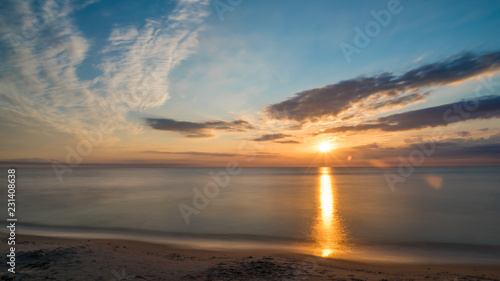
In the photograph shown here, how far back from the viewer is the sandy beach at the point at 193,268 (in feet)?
32.0

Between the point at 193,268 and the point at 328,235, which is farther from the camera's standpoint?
the point at 328,235

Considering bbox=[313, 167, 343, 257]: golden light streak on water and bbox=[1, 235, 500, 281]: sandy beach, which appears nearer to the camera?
bbox=[1, 235, 500, 281]: sandy beach

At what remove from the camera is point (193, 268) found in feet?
35.5

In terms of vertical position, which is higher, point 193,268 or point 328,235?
point 193,268

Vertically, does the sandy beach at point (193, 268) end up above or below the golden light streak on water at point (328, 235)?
above

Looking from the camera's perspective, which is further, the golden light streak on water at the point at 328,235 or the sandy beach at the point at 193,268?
the golden light streak on water at the point at 328,235

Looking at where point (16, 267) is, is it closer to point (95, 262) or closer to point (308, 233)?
point (95, 262)

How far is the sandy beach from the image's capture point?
975 cm

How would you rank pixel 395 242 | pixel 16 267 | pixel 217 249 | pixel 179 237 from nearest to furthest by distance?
1. pixel 16 267
2. pixel 217 249
3. pixel 395 242
4. pixel 179 237

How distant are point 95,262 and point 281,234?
44.3 feet

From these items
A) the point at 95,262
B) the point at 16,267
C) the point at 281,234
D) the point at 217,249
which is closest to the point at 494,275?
the point at 281,234

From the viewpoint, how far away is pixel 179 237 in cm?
1936

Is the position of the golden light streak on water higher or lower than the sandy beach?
lower

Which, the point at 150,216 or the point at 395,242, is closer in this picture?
the point at 395,242
